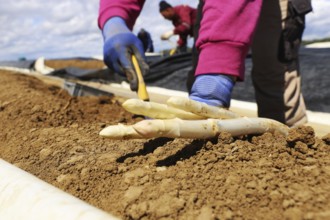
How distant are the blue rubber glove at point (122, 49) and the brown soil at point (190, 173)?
0.42 metres

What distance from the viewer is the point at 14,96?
2486 mm

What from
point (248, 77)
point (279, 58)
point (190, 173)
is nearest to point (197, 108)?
point (190, 173)

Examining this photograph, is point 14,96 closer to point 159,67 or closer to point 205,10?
point 205,10

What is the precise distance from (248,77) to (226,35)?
2.46 metres

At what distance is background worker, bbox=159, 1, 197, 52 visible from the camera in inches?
311

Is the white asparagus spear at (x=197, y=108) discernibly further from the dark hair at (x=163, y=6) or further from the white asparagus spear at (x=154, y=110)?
the dark hair at (x=163, y=6)

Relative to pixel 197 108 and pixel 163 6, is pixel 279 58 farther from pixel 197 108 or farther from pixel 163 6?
pixel 163 6

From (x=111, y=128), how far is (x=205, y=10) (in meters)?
0.78

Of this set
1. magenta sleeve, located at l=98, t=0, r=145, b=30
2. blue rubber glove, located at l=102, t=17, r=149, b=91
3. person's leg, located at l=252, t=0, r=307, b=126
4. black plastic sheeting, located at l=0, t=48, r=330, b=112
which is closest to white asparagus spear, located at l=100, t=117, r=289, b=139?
blue rubber glove, located at l=102, t=17, r=149, b=91

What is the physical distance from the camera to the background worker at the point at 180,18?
790cm

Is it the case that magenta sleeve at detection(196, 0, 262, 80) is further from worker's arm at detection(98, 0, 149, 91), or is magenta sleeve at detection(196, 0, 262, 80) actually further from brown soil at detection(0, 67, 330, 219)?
worker's arm at detection(98, 0, 149, 91)

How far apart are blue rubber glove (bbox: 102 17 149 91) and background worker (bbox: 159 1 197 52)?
6.09m

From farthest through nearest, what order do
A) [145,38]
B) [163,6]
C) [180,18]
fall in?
1. [145,38]
2. [163,6]
3. [180,18]

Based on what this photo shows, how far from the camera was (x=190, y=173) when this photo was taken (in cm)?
99
